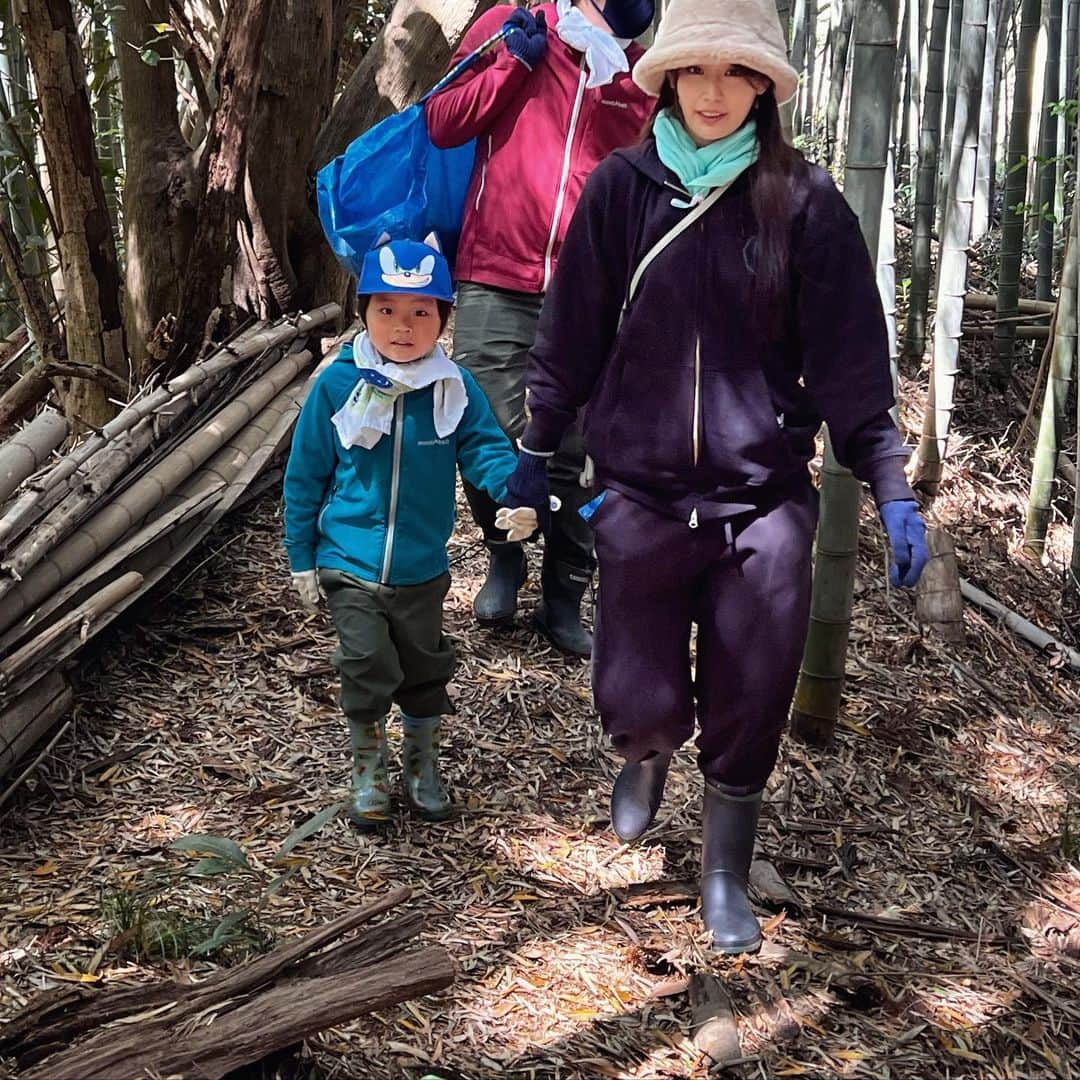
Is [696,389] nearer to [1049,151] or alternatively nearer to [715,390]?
[715,390]

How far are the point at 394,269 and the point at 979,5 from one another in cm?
403

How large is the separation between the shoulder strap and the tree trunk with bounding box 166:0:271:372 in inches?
91.0

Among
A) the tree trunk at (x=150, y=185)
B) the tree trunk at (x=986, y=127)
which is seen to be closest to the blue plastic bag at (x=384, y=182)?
the tree trunk at (x=150, y=185)

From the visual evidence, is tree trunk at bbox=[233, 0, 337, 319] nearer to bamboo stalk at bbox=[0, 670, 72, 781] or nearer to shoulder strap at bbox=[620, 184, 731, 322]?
bamboo stalk at bbox=[0, 670, 72, 781]

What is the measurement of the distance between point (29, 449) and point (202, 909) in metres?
1.45

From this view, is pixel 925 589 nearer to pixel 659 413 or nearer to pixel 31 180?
pixel 659 413

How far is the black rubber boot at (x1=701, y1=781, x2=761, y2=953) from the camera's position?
248cm

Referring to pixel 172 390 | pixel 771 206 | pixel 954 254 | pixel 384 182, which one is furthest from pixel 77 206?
pixel 954 254

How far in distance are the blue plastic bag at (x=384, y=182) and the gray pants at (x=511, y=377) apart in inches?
10.2

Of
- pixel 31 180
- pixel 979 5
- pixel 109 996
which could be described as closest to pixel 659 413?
pixel 109 996

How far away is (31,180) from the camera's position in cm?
472

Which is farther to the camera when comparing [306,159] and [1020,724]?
[306,159]

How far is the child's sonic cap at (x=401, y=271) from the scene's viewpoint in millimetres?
2494

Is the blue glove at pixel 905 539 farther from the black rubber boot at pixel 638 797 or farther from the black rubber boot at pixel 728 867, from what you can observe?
the black rubber boot at pixel 638 797
